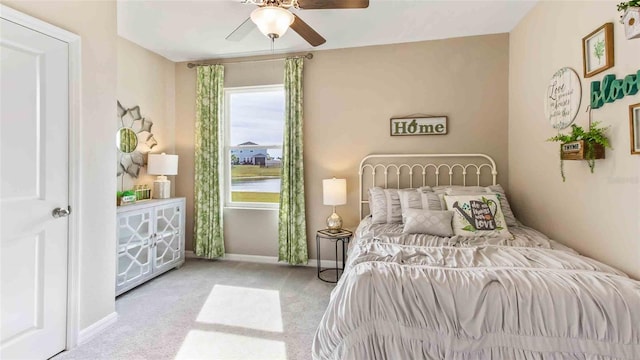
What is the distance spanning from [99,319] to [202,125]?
2.49 meters

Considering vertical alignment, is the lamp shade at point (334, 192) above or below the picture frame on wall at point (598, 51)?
below

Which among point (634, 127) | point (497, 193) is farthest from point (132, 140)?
point (634, 127)

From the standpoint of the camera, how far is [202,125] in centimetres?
414

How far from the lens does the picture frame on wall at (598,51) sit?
6.42 feet

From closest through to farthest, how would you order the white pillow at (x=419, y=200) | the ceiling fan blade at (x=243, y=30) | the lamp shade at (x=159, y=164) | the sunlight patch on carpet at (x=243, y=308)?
the ceiling fan blade at (x=243, y=30), the sunlight patch on carpet at (x=243, y=308), the white pillow at (x=419, y=200), the lamp shade at (x=159, y=164)

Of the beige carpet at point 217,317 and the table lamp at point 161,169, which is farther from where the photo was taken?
the table lamp at point 161,169

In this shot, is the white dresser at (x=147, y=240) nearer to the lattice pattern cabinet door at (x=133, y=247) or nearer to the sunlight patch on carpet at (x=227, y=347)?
the lattice pattern cabinet door at (x=133, y=247)

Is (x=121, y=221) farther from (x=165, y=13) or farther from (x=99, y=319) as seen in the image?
(x=165, y=13)

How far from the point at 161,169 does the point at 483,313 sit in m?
3.54

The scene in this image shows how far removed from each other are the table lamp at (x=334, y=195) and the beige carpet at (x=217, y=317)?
656 mm

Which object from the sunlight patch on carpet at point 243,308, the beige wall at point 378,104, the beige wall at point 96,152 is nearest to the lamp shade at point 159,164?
the beige wall at point 378,104

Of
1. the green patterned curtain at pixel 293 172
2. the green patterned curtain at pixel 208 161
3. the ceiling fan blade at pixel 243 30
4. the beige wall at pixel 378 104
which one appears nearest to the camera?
the ceiling fan blade at pixel 243 30

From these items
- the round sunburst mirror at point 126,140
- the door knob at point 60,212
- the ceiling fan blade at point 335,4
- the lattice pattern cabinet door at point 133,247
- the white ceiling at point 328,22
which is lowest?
the lattice pattern cabinet door at point 133,247

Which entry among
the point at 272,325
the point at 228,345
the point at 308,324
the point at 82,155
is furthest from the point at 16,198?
the point at 308,324
